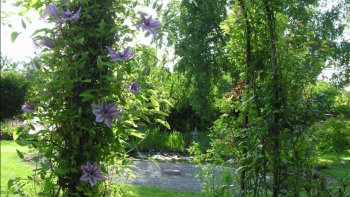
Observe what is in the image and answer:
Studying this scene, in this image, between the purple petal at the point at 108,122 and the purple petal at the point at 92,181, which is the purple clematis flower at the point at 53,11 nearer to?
the purple petal at the point at 108,122

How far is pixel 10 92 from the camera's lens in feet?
54.9

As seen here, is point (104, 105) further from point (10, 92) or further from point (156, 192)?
point (10, 92)

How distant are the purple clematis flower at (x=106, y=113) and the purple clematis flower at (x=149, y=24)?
44 cm

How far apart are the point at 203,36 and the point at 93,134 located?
11.4 meters

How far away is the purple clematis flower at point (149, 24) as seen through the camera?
6.84ft

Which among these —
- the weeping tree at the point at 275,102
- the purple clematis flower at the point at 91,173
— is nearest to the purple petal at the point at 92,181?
the purple clematis flower at the point at 91,173

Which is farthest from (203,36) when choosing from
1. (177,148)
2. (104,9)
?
(104,9)

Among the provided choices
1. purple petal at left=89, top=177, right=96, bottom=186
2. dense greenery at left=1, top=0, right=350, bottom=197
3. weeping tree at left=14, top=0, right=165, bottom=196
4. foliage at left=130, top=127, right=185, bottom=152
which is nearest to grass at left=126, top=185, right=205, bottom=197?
dense greenery at left=1, top=0, right=350, bottom=197

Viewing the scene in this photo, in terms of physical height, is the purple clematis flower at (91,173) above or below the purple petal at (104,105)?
below

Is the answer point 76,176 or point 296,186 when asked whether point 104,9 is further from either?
point 296,186

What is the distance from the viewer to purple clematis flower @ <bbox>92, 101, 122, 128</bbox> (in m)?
1.91

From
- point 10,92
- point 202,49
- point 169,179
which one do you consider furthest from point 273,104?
point 10,92

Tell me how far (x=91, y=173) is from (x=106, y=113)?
0.30 meters

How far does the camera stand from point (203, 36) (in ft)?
43.1
